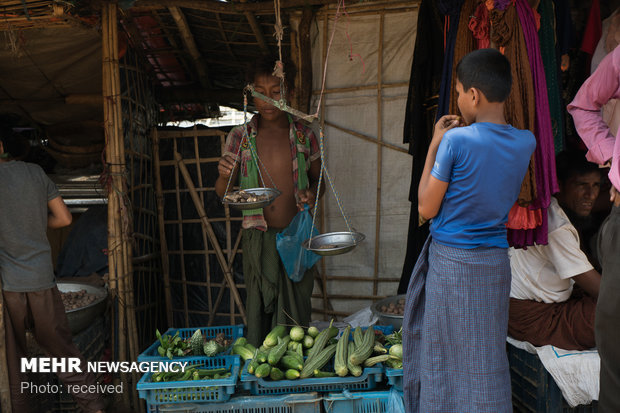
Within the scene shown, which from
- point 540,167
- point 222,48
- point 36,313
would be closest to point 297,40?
point 222,48

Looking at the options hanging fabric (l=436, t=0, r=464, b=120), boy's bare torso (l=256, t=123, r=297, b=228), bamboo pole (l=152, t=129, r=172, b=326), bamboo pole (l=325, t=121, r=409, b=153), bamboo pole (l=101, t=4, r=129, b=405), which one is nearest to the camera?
hanging fabric (l=436, t=0, r=464, b=120)

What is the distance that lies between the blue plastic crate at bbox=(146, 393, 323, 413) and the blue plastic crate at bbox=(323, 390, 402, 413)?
0.06m

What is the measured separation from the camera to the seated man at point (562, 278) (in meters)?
2.77

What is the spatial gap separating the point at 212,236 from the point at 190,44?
1973mm

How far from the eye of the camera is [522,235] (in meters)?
2.77

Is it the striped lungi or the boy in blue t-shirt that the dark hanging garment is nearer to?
the boy in blue t-shirt

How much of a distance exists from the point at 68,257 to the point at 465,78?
14.1 feet

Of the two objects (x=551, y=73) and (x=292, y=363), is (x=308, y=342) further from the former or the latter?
(x=551, y=73)

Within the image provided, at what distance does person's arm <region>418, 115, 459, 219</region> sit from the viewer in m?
2.02

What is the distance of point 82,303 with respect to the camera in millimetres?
3756

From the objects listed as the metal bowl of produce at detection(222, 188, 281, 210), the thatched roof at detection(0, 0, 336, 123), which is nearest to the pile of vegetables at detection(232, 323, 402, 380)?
the metal bowl of produce at detection(222, 188, 281, 210)

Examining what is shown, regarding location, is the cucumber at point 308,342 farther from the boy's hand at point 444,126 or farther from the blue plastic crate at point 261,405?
the boy's hand at point 444,126

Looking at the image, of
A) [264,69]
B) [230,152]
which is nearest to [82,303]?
[230,152]

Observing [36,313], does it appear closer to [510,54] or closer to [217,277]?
[217,277]
